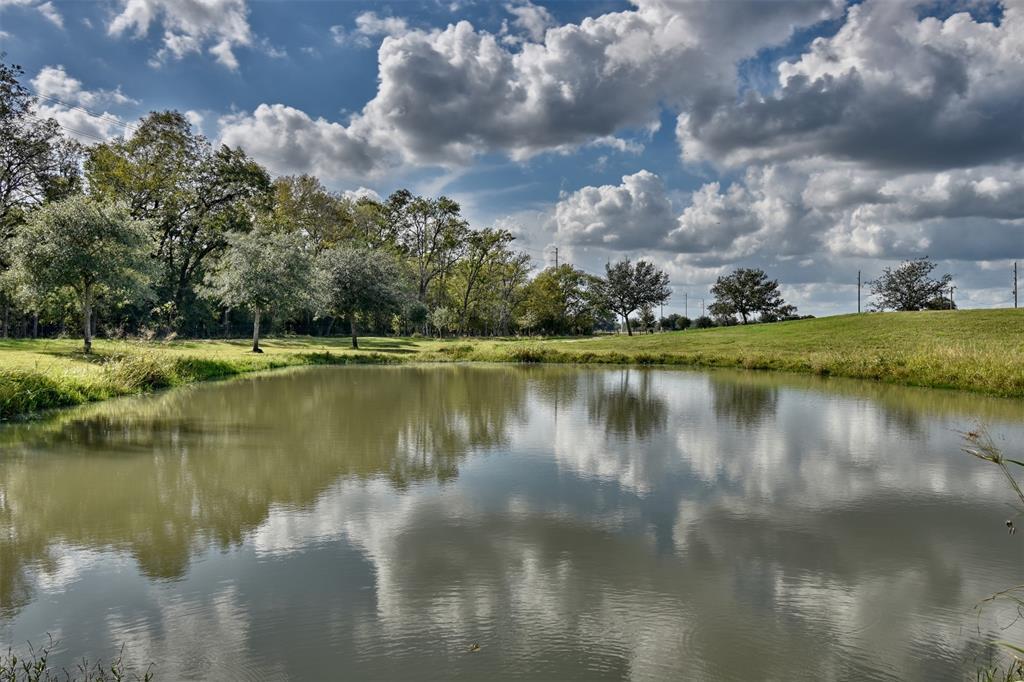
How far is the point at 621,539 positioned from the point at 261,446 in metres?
8.13

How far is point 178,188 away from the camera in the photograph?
156ft

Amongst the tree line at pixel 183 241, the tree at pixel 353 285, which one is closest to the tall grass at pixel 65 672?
the tree line at pixel 183 241

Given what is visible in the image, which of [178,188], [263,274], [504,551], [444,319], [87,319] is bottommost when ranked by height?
[504,551]

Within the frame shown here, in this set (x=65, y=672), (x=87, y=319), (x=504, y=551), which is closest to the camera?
(x=65, y=672)

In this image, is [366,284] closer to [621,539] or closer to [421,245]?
[421,245]

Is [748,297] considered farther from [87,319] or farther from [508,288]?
[87,319]

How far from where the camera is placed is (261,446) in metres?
11.9

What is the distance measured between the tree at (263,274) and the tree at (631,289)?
157ft

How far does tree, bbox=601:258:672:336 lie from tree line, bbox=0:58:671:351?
15922 mm

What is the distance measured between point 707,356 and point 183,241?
45.6 meters

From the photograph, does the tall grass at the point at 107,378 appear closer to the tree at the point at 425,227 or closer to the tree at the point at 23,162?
the tree at the point at 23,162

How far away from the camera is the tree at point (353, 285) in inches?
1849

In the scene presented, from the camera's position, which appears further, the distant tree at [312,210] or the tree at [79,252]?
the distant tree at [312,210]

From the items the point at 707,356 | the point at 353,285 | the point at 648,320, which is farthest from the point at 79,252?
the point at 648,320
